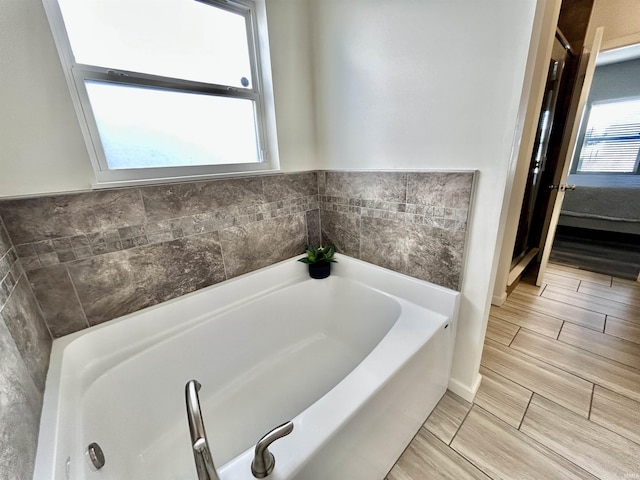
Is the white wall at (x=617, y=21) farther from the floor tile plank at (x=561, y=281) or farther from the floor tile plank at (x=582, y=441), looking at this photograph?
the floor tile plank at (x=582, y=441)

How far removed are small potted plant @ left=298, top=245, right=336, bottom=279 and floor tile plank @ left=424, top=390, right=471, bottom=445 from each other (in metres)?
0.96

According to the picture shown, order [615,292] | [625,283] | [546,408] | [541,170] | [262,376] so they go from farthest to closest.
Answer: [541,170]
[625,283]
[615,292]
[262,376]
[546,408]

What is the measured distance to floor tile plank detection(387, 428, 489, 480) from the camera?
3.46 feet

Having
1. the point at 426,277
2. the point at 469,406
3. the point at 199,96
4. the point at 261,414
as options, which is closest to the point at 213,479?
the point at 261,414

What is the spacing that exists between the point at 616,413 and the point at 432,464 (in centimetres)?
Result: 100

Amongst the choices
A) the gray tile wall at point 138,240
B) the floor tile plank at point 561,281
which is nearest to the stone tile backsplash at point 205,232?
the gray tile wall at point 138,240

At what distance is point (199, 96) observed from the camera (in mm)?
1404

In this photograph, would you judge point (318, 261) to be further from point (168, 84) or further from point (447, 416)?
point (168, 84)

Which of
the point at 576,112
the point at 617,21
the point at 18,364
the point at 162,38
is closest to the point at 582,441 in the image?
the point at 18,364

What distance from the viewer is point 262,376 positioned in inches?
56.9

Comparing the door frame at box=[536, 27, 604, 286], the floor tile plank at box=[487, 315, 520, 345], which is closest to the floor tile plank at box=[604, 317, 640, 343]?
the floor tile plank at box=[487, 315, 520, 345]

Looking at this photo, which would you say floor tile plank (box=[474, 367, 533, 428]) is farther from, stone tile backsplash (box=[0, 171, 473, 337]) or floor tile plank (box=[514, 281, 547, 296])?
floor tile plank (box=[514, 281, 547, 296])

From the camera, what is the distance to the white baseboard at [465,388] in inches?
53.6

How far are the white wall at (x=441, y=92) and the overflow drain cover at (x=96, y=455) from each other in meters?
1.52
